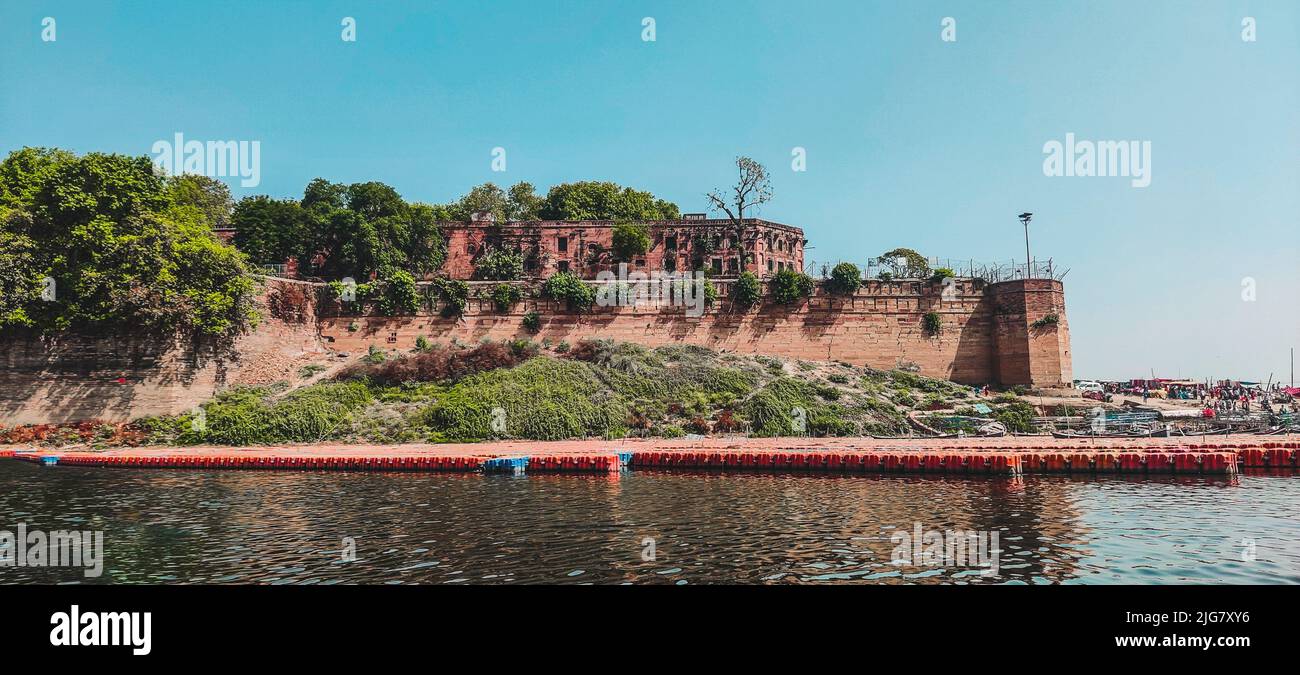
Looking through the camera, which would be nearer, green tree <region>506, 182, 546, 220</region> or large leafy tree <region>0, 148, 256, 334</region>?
large leafy tree <region>0, 148, 256, 334</region>

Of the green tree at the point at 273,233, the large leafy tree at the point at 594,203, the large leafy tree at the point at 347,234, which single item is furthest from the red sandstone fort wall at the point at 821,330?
the large leafy tree at the point at 594,203

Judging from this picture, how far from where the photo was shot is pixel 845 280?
43.8m

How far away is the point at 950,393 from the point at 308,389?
110ft

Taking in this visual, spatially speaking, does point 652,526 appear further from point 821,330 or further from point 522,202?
point 522,202

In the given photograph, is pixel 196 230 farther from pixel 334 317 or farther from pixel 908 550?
pixel 908 550

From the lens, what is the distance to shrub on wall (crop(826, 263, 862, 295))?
43781 millimetres

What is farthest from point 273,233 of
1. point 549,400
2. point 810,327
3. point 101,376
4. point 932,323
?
point 932,323

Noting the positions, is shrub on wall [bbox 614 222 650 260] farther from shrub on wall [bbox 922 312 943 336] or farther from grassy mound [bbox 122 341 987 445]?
shrub on wall [bbox 922 312 943 336]

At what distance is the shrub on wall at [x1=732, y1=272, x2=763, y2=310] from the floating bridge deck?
15796mm

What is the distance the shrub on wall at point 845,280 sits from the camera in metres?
43.8

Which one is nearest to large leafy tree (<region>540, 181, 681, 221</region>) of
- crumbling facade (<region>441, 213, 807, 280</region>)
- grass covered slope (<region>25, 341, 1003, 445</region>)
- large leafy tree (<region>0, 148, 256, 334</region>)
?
crumbling facade (<region>441, 213, 807, 280</region>)

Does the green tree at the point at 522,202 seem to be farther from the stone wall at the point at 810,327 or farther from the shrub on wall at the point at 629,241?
the stone wall at the point at 810,327

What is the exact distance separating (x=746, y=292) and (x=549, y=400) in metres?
16.1
